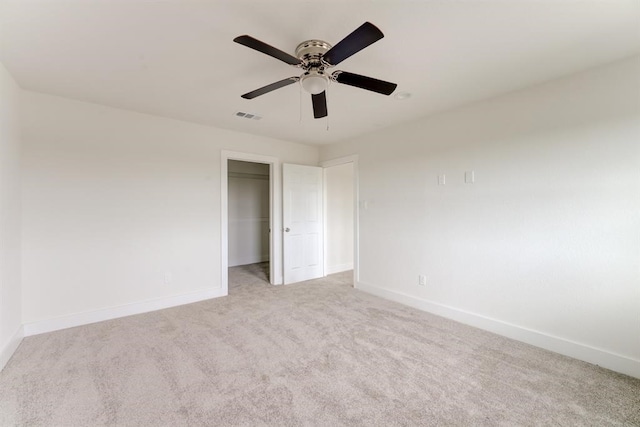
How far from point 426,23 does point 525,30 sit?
0.70 m

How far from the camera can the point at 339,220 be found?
5434 mm

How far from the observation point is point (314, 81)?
1.87 m

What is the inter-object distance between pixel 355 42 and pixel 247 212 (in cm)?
552

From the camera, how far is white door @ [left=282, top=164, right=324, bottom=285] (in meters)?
4.61

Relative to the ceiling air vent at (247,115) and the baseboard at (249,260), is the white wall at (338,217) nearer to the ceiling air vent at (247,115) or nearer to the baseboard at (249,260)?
the ceiling air vent at (247,115)

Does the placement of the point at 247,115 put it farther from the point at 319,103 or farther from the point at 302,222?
the point at 302,222

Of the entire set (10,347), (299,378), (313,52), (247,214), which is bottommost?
(299,378)

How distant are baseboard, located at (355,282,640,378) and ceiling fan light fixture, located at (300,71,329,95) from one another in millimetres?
2872

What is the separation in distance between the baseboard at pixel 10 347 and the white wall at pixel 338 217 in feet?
13.2

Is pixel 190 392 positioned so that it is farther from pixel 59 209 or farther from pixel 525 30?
pixel 525 30

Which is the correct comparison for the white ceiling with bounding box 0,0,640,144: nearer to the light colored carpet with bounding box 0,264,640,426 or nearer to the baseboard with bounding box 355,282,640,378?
the baseboard with bounding box 355,282,640,378

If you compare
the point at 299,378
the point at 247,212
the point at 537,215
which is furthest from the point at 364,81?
the point at 247,212

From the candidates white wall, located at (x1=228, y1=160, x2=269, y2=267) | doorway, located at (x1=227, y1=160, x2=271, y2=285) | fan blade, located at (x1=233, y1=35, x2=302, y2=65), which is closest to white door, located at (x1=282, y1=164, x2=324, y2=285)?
doorway, located at (x1=227, y1=160, x2=271, y2=285)

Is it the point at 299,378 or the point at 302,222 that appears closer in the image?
the point at 299,378
